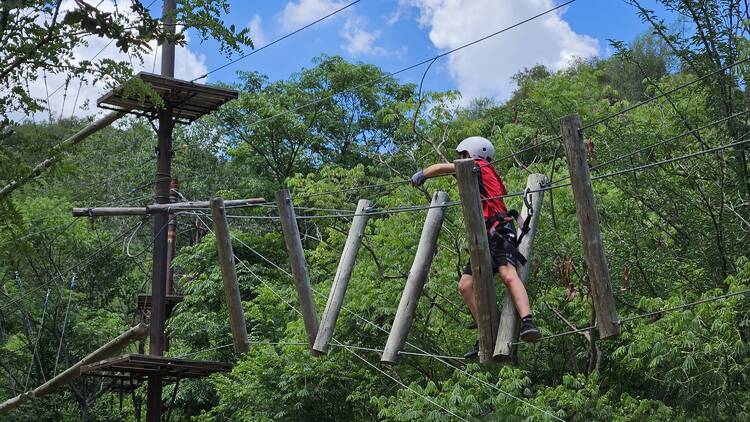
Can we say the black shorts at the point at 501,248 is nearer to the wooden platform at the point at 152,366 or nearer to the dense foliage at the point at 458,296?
the dense foliage at the point at 458,296

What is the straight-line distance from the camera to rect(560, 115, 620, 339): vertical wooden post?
6.28 m

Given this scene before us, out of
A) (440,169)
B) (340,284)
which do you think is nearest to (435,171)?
(440,169)

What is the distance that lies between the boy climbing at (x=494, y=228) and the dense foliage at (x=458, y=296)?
0.27 metres

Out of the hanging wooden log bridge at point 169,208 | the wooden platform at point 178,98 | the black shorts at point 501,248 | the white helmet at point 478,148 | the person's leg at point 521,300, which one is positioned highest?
the wooden platform at point 178,98

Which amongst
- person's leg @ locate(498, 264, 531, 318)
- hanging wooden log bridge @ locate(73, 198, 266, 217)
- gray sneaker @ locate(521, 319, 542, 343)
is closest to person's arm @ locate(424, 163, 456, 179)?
person's leg @ locate(498, 264, 531, 318)

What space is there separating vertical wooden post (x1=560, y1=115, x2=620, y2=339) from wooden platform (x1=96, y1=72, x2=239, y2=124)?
8536 mm

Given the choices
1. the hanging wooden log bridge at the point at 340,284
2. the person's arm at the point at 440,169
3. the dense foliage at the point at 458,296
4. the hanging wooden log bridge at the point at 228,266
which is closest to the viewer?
the person's arm at the point at 440,169

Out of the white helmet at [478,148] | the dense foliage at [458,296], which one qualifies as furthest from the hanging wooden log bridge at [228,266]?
the white helmet at [478,148]

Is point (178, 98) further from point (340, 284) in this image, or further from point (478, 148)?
point (478, 148)

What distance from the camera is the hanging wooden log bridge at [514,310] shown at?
6758 millimetres

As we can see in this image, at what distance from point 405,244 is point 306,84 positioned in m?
17.9

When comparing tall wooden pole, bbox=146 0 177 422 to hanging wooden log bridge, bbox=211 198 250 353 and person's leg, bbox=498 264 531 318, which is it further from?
person's leg, bbox=498 264 531 318

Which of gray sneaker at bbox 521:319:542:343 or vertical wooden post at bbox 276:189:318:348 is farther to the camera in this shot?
vertical wooden post at bbox 276:189:318:348

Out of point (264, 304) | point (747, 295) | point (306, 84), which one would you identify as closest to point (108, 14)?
point (747, 295)
